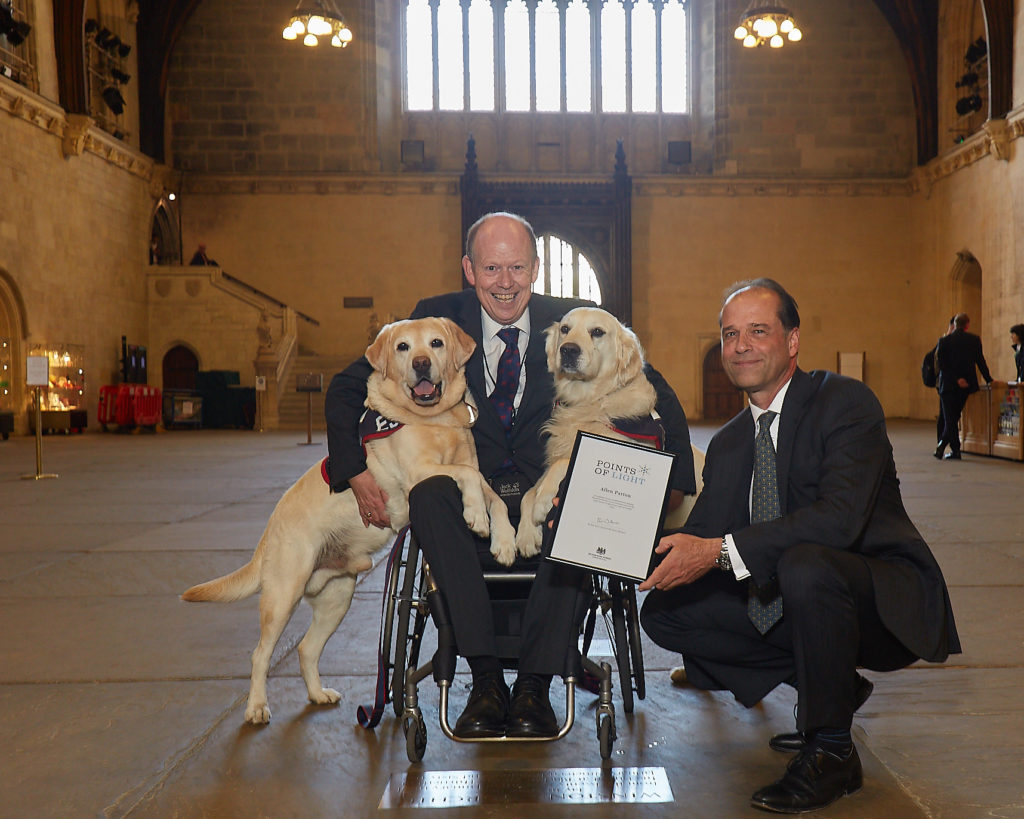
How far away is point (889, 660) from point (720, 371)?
2174 centimetres

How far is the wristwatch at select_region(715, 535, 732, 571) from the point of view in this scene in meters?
2.62

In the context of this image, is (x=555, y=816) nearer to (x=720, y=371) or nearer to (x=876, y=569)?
(x=876, y=569)

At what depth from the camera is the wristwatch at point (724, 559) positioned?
103 inches

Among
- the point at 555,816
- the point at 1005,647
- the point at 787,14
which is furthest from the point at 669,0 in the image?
the point at 555,816

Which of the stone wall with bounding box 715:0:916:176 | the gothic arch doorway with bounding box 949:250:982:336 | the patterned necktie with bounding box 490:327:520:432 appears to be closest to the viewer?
the patterned necktie with bounding box 490:327:520:432

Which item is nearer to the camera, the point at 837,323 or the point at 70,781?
the point at 70,781

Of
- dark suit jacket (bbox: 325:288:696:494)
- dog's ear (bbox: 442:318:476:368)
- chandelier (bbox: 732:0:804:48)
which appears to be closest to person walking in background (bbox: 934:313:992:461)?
chandelier (bbox: 732:0:804:48)

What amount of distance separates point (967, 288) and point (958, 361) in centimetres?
1168

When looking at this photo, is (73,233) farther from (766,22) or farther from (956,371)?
(956,371)

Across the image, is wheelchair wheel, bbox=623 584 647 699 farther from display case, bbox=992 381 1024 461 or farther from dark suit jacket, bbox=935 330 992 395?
dark suit jacket, bbox=935 330 992 395

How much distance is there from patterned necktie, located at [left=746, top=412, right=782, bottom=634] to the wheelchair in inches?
15.1

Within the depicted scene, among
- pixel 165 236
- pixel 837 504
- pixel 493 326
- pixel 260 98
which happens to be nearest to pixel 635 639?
pixel 837 504

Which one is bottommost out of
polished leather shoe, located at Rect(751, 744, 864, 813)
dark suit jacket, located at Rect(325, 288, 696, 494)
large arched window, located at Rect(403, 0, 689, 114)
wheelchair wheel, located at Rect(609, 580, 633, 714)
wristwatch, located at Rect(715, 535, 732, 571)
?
polished leather shoe, located at Rect(751, 744, 864, 813)

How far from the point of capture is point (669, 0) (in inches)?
979
